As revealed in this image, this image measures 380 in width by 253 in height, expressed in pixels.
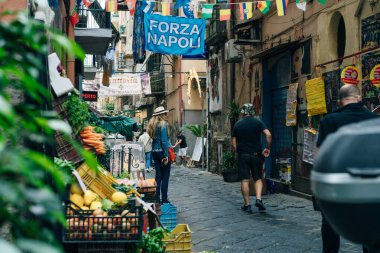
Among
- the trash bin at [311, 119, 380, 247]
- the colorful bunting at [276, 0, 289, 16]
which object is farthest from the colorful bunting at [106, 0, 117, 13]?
the trash bin at [311, 119, 380, 247]

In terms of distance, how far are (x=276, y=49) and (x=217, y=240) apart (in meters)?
7.43

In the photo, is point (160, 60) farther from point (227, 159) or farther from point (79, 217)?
point (79, 217)

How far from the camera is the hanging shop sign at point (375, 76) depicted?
8.92 metres

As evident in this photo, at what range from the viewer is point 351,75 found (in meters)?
9.84

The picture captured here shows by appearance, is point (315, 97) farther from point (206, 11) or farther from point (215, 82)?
point (215, 82)

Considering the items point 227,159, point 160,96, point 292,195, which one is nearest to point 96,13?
point 227,159

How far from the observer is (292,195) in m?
12.7

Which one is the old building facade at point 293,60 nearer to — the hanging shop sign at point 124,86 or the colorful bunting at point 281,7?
the colorful bunting at point 281,7

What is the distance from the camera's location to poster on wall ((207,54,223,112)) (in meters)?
21.0

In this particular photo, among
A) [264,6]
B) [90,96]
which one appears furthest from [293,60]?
[90,96]

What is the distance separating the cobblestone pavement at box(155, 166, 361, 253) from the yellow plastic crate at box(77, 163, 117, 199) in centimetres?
141

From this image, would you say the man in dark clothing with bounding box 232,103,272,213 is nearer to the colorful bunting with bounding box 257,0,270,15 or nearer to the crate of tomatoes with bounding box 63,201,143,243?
the colorful bunting with bounding box 257,0,270,15

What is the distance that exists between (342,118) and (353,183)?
331 centimetres

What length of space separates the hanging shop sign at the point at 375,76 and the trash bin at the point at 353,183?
6.74 m
